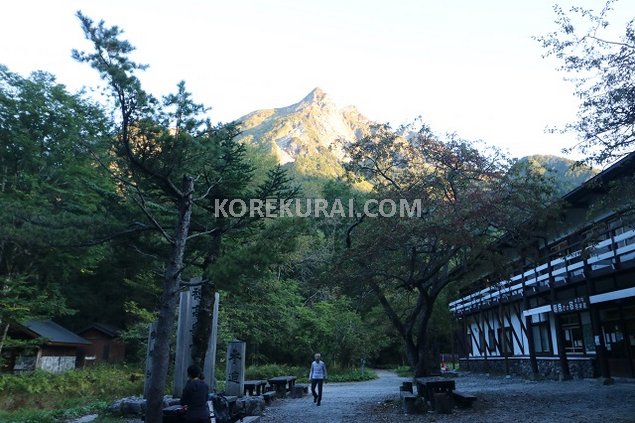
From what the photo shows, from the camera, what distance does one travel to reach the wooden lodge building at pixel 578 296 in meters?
13.6

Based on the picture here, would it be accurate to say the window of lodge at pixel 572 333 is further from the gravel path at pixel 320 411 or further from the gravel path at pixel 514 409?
the gravel path at pixel 320 411

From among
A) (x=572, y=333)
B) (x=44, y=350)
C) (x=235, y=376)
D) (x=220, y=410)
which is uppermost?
(x=572, y=333)

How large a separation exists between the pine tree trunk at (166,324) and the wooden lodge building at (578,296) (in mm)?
8499

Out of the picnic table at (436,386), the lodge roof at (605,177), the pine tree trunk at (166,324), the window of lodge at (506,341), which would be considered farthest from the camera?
the window of lodge at (506,341)

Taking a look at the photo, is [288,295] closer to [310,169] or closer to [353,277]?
[353,277]

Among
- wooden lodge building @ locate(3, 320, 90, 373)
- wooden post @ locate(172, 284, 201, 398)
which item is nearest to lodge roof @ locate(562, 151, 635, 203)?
wooden post @ locate(172, 284, 201, 398)

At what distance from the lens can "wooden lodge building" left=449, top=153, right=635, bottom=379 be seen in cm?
1363

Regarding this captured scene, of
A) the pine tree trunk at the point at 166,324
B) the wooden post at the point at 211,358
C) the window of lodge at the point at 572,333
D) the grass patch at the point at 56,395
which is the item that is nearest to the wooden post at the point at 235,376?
the wooden post at the point at 211,358

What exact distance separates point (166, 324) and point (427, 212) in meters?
8.95

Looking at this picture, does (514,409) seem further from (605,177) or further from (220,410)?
(605,177)

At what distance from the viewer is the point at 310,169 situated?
3159 inches

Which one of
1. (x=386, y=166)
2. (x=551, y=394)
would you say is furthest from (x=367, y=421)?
(x=386, y=166)

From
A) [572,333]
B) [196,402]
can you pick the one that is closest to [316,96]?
[572,333]

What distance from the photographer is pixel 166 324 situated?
27.0ft
